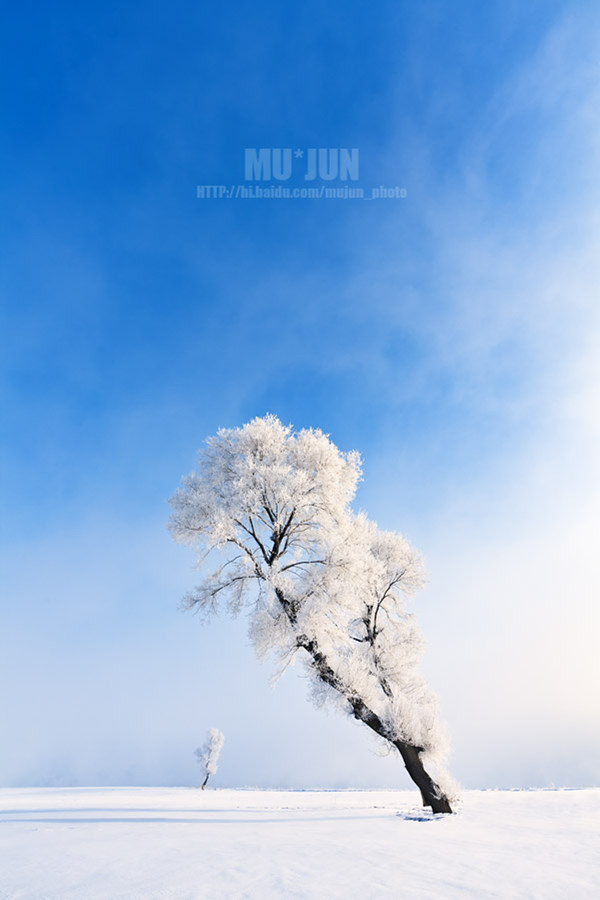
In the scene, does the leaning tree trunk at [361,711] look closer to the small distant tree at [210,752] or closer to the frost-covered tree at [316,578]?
the frost-covered tree at [316,578]

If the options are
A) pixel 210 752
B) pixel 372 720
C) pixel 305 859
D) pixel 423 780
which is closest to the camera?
pixel 305 859

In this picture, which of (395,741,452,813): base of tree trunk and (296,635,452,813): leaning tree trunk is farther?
(296,635,452,813): leaning tree trunk

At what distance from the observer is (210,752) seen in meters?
47.1

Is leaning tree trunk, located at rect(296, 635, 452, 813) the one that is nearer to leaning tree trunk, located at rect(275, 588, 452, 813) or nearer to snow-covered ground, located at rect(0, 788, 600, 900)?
leaning tree trunk, located at rect(275, 588, 452, 813)

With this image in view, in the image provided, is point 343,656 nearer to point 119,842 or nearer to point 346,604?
point 346,604

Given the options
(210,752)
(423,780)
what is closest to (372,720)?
(423,780)

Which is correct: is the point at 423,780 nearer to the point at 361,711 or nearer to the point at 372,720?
the point at 372,720

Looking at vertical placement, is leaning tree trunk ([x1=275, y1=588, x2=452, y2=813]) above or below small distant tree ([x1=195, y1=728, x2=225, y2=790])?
above

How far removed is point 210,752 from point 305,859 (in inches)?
1808

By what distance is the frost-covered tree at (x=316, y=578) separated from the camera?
15.6 metres

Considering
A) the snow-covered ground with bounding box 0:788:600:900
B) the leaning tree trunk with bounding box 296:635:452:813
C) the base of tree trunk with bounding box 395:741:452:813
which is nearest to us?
the snow-covered ground with bounding box 0:788:600:900

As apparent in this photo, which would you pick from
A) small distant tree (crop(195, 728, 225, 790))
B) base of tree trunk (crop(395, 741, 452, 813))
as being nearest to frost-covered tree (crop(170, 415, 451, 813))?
base of tree trunk (crop(395, 741, 452, 813))

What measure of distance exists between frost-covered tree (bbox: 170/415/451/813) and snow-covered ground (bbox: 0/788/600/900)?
330 centimetres

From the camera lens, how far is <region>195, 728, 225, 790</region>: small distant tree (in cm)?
4653
